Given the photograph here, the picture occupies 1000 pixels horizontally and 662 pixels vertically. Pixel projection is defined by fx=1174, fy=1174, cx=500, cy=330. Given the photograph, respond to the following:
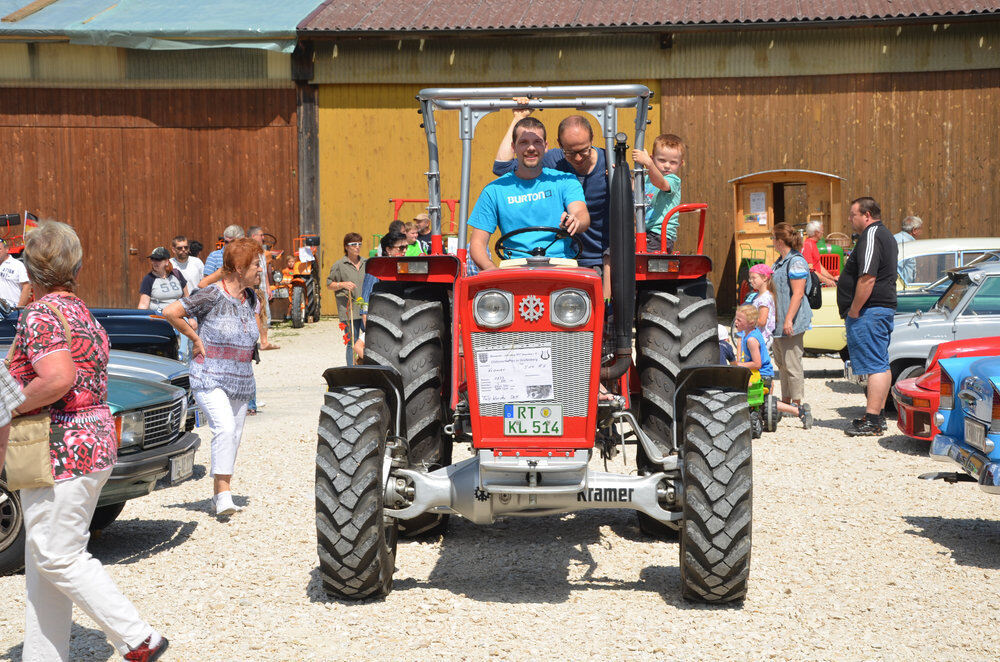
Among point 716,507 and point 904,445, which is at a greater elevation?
point 716,507

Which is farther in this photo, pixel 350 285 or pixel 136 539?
pixel 350 285

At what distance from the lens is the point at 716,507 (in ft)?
17.3

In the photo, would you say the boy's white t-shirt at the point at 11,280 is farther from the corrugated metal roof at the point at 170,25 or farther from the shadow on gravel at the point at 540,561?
the corrugated metal roof at the point at 170,25

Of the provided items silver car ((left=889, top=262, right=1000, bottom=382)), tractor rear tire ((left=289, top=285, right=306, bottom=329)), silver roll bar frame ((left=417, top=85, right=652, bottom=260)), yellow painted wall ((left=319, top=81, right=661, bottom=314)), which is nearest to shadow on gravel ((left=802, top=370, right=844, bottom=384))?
silver car ((left=889, top=262, right=1000, bottom=382))

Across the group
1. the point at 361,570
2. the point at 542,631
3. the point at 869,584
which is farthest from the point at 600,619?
the point at 869,584

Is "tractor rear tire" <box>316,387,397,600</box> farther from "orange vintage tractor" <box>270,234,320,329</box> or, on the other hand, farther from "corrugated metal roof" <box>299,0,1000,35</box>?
"corrugated metal roof" <box>299,0,1000,35</box>

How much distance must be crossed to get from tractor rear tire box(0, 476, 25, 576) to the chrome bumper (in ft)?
16.6

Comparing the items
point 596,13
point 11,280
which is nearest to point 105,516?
point 11,280

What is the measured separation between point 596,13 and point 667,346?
16520mm

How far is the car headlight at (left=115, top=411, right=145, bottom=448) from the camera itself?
260 inches

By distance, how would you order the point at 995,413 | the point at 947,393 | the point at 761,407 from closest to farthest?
the point at 995,413 → the point at 947,393 → the point at 761,407

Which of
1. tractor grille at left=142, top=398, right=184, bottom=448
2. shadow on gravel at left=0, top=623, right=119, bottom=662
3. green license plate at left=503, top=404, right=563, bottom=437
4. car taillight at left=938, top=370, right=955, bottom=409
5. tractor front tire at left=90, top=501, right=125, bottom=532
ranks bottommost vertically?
shadow on gravel at left=0, top=623, right=119, bottom=662

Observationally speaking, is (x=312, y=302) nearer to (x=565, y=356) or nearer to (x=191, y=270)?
(x=191, y=270)

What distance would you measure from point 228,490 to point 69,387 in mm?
3103
